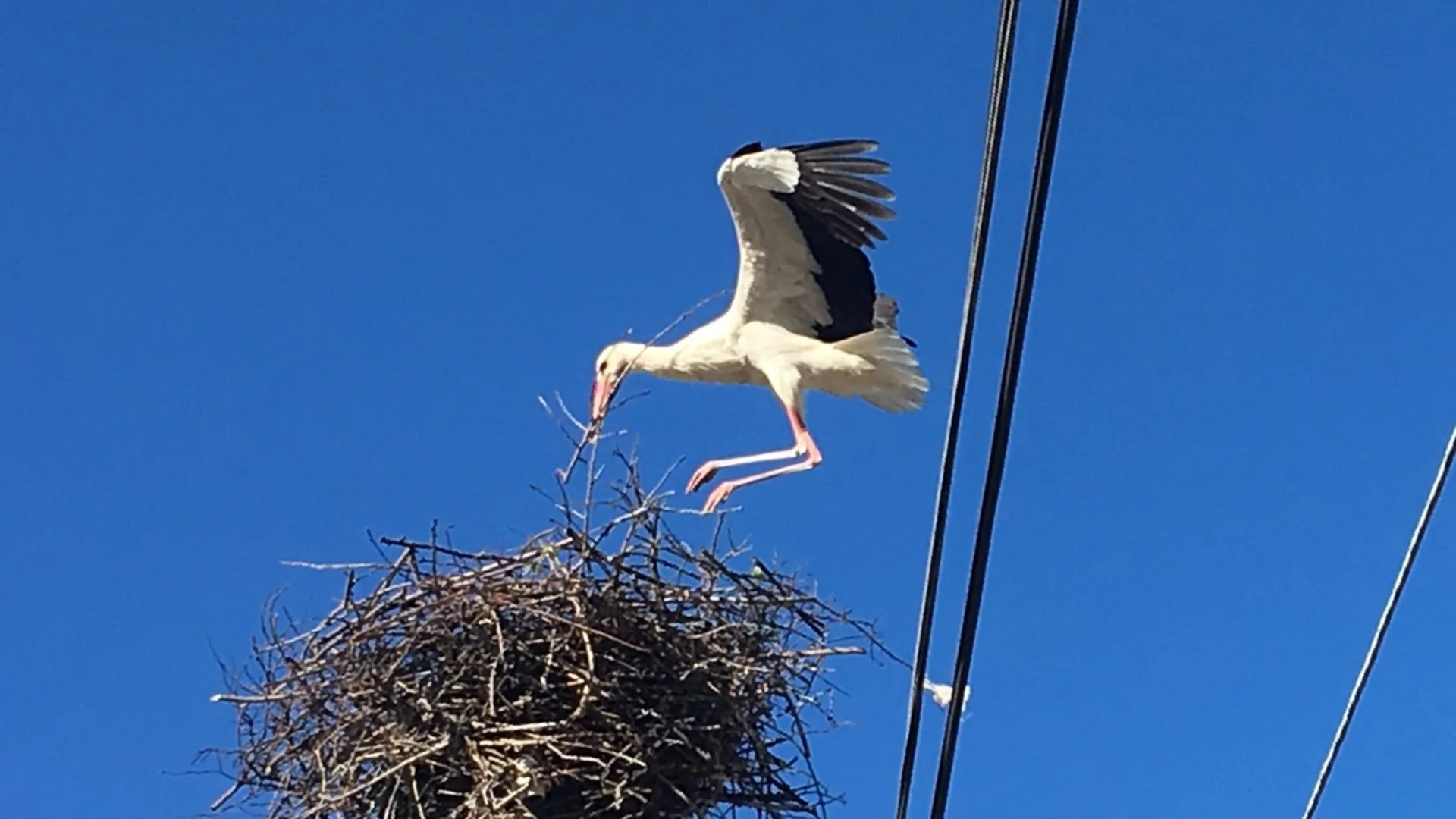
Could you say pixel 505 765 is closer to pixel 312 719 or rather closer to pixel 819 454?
pixel 312 719

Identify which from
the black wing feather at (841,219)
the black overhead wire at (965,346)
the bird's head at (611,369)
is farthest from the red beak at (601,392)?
the black overhead wire at (965,346)

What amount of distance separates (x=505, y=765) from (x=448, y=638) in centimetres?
43

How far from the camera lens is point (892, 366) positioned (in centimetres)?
664

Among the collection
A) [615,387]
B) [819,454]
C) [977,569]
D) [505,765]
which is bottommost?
[977,569]

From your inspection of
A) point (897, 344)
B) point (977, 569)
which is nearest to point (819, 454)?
point (897, 344)

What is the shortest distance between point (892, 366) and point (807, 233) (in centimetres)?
59

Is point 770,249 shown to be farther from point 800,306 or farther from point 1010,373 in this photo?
point 1010,373

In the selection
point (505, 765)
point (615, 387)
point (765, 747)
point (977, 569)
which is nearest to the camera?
point (977, 569)

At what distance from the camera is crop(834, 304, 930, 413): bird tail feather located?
6625 mm

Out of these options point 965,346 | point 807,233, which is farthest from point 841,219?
point 965,346

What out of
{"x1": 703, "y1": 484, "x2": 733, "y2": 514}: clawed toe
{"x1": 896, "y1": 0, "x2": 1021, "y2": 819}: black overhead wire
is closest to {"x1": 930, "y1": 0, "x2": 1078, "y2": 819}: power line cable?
{"x1": 896, "y1": 0, "x2": 1021, "y2": 819}: black overhead wire

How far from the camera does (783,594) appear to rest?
16.3 ft

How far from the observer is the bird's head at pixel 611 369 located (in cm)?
685

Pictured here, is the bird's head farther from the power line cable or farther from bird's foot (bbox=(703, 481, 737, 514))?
the power line cable
